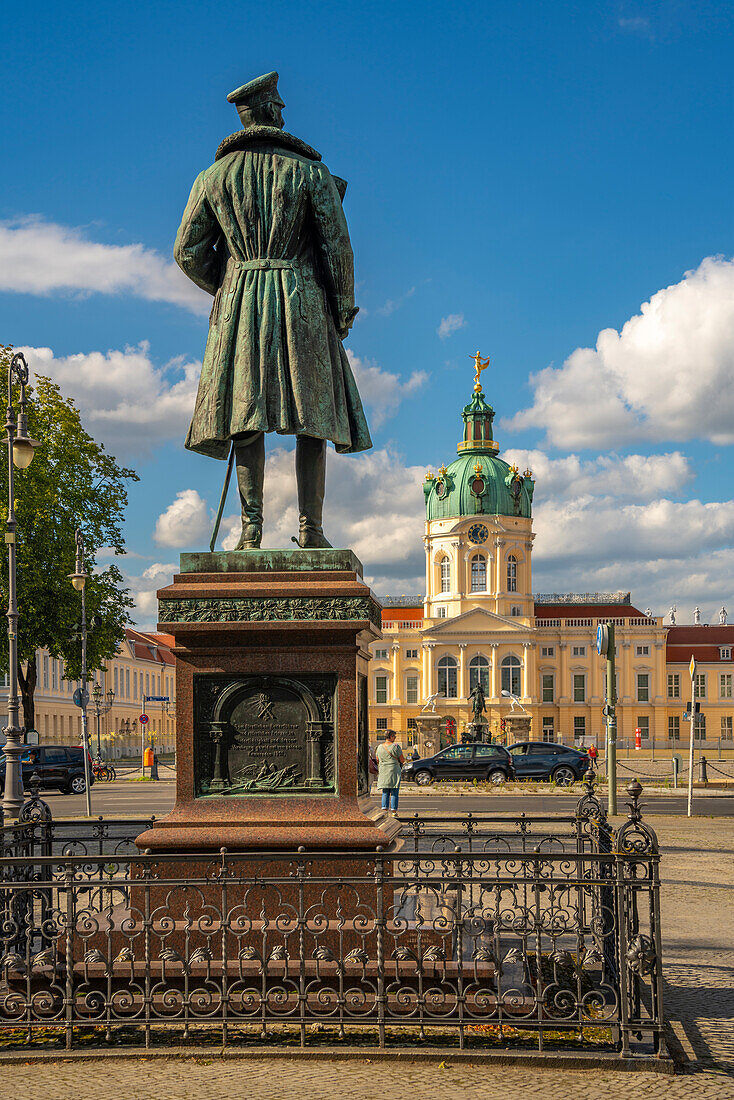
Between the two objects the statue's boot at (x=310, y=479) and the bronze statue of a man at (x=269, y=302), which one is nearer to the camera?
the bronze statue of a man at (x=269, y=302)

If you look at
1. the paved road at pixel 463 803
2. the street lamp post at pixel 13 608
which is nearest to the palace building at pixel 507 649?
the paved road at pixel 463 803

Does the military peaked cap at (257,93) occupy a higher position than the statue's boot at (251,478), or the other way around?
the military peaked cap at (257,93)

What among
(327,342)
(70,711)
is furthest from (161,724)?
(327,342)

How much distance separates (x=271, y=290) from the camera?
25.3 ft

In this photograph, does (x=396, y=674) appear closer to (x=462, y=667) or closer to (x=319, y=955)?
(x=462, y=667)

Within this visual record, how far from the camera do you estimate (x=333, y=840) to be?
22.1 feet

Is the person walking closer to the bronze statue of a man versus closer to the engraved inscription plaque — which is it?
the bronze statue of a man

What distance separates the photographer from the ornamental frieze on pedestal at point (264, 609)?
6.98 metres

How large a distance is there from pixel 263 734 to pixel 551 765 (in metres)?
30.7

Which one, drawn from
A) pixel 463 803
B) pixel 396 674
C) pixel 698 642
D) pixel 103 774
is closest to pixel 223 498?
pixel 463 803

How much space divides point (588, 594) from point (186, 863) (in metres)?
105

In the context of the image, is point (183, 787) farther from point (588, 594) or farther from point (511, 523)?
point (588, 594)

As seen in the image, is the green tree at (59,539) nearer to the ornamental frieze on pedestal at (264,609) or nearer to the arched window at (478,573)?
the ornamental frieze on pedestal at (264,609)

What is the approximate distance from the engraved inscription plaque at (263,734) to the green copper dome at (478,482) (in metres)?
95.7
